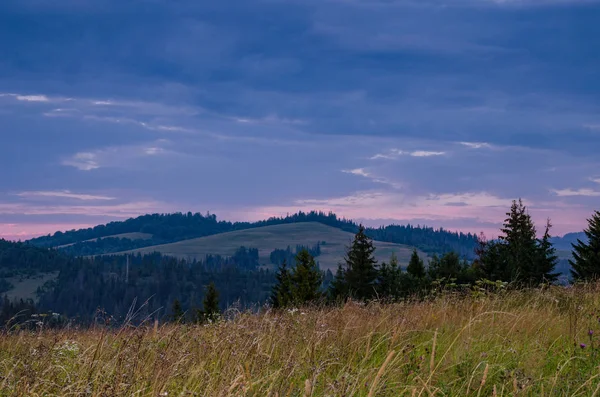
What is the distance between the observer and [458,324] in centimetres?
808

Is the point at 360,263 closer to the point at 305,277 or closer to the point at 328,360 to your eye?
the point at 305,277

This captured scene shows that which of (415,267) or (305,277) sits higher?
(415,267)

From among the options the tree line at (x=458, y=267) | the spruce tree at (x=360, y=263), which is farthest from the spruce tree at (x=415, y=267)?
the spruce tree at (x=360, y=263)

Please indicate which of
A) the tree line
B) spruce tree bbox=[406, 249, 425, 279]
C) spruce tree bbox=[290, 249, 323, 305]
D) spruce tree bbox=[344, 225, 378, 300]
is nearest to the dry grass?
the tree line

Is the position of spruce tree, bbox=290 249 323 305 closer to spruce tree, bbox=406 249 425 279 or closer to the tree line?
the tree line

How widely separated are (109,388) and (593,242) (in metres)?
72.1

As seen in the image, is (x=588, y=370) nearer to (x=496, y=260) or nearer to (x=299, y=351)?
(x=299, y=351)

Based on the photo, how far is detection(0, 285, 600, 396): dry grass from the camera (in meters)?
4.35

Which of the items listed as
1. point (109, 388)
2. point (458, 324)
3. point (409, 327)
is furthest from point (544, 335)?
point (109, 388)

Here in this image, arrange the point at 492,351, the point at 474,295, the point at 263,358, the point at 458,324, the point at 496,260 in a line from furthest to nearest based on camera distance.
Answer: the point at 496,260 < the point at 474,295 < the point at 458,324 < the point at 492,351 < the point at 263,358

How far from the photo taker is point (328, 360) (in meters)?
5.35

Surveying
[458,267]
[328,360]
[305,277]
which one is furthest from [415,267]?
[328,360]

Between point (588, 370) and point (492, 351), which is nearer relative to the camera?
point (588, 370)

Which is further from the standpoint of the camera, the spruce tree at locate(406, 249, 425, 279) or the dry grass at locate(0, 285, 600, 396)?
the spruce tree at locate(406, 249, 425, 279)
